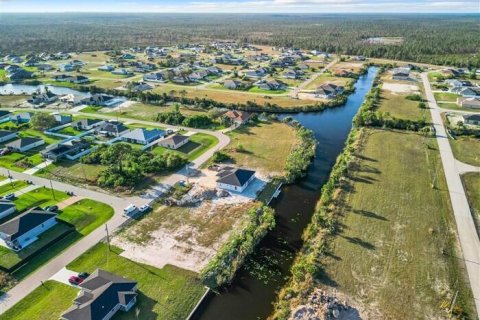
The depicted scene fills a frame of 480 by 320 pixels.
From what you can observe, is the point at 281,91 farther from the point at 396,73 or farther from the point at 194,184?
the point at 194,184

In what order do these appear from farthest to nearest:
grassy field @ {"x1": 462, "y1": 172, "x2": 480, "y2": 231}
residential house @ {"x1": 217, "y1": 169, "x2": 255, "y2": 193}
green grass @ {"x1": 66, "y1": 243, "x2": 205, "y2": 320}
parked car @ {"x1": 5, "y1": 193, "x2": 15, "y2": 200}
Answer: residential house @ {"x1": 217, "y1": 169, "x2": 255, "y2": 193}, parked car @ {"x1": 5, "y1": 193, "x2": 15, "y2": 200}, grassy field @ {"x1": 462, "y1": 172, "x2": 480, "y2": 231}, green grass @ {"x1": 66, "y1": 243, "x2": 205, "y2": 320}

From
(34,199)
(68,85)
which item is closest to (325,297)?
(34,199)

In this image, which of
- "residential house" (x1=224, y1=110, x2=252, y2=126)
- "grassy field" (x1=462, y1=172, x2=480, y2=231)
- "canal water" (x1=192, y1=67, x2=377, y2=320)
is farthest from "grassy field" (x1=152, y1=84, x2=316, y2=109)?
"grassy field" (x1=462, y1=172, x2=480, y2=231)

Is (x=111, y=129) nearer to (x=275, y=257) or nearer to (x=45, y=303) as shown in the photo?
(x=45, y=303)

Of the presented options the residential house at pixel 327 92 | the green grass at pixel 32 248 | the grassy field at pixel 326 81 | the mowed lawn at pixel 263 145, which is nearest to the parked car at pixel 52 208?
the green grass at pixel 32 248

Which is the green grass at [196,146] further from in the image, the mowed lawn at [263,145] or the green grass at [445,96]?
the green grass at [445,96]

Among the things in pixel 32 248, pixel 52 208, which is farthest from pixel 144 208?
pixel 32 248

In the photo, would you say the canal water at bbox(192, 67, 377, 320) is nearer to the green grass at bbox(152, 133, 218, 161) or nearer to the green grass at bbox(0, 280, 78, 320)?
the green grass at bbox(0, 280, 78, 320)
